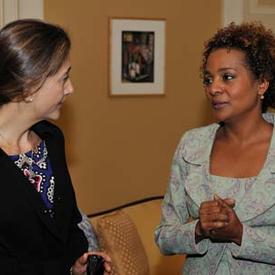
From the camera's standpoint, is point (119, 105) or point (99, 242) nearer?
point (99, 242)

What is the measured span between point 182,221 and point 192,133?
32 centimetres

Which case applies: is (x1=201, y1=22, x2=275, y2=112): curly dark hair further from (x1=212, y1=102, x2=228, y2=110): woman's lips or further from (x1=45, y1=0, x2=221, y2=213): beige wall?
(x1=45, y1=0, x2=221, y2=213): beige wall

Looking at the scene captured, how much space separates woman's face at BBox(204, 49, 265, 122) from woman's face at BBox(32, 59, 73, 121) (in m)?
0.51

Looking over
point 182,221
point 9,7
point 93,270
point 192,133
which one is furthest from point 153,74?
point 93,270

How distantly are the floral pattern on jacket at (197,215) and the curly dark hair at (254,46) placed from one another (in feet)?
0.55

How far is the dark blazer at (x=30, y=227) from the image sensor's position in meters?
1.68

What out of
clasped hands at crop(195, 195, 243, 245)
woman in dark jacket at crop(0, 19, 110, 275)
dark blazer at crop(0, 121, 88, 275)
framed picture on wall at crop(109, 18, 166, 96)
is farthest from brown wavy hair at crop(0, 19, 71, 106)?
framed picture on wall at crop(109, 18, 166, 96)

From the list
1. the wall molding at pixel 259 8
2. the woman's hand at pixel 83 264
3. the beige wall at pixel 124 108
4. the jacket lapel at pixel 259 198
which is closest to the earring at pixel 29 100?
the woman's hand at pixel 83 264

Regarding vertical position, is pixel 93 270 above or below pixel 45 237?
below

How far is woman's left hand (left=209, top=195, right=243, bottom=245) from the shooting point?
70.6 inches

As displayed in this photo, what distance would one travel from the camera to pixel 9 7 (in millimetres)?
2750

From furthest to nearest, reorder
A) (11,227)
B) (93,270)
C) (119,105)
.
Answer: (119,105) → (93,270) → (11,227)

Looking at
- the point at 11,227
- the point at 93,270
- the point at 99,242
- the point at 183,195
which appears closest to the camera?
the point at 11,227

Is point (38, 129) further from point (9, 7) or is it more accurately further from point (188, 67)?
point (188, 67)
